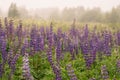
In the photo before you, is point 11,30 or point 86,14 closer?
point 11,30

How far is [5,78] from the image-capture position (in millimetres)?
7012

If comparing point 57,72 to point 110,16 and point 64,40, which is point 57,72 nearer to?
point 64,40

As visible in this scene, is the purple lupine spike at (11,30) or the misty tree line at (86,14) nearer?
the purple lupine spike at (11,30)

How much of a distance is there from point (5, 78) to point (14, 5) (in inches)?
1136

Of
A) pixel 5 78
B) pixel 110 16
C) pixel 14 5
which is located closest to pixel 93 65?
pixel 5 78

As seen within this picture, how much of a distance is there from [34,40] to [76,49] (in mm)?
1577

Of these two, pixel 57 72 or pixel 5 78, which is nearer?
pixel 57 72

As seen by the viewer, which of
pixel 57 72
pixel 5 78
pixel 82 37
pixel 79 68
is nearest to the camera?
pixel 57 72

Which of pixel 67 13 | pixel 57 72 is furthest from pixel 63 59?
pixel 67 13

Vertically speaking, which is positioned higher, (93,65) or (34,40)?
(34,40)

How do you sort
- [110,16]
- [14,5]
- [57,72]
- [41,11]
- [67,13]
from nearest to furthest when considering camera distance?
1. [57,72]
2. [14,5]
3. [110,16]
4. [67,13]
5. [41,11]

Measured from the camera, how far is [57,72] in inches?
235

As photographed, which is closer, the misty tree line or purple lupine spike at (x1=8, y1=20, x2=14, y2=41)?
purple lupine spike at (x1=8, y1=20, x2=14, y2=41)

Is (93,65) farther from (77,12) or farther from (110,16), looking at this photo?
(77,12)
